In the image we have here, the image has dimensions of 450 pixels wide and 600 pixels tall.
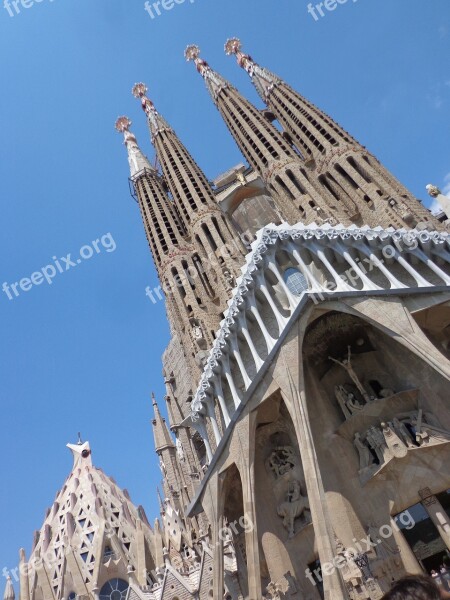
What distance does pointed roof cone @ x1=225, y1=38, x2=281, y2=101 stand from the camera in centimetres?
3073

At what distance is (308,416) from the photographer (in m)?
14.3

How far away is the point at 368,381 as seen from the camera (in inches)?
640

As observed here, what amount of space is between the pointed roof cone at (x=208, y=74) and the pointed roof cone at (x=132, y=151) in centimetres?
648

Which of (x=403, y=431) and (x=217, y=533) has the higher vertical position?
(x=403, y=431)

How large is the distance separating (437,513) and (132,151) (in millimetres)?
29575

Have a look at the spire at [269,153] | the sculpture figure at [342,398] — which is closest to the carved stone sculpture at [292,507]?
the sculpture figure at [342,398]

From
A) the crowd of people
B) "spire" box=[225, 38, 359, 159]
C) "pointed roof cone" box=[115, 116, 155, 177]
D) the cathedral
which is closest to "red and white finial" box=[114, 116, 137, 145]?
"pointed roof cone" box=[115, 116, 155, 177]

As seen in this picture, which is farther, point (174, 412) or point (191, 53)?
point (191, 53)

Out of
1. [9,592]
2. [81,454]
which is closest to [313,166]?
[81,454]

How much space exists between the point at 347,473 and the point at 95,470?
17.7 meters

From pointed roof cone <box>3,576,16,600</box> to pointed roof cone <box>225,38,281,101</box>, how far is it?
102 ft

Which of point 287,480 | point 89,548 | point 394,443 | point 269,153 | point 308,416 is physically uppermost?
point 269,153

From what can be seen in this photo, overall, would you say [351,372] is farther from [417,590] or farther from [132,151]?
[132,151]

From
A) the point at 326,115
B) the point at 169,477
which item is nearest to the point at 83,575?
the point at 169,477
